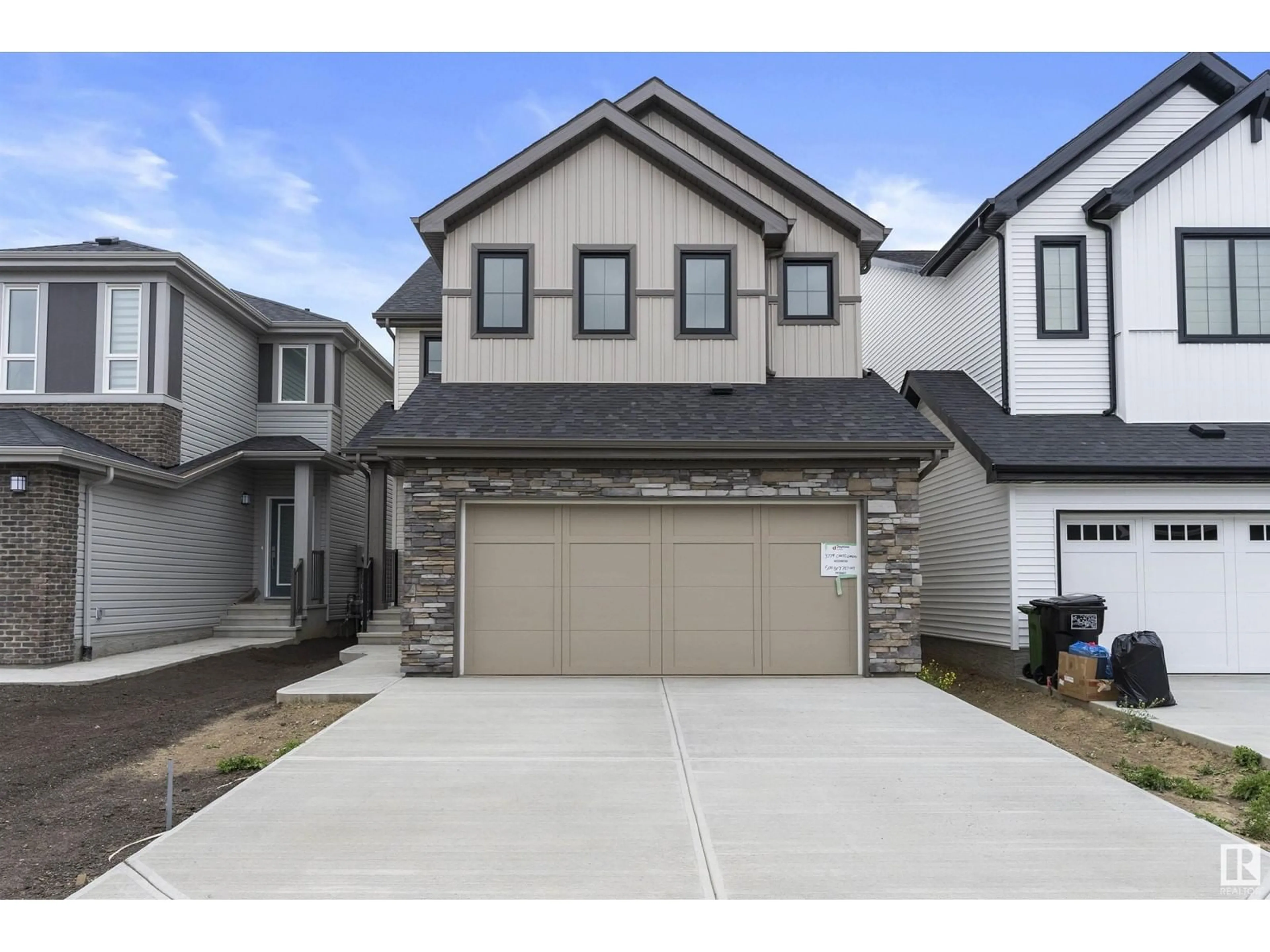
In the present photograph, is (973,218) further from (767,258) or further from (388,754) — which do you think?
(388,754)

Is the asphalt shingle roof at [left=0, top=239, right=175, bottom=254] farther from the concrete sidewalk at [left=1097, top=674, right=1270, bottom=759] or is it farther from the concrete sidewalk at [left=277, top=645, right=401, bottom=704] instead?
the concrete sidewalk at [left=1097, top=674, right=1270, bottom=759]

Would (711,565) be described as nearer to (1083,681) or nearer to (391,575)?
(1083,681)

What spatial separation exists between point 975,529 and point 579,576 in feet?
18.0

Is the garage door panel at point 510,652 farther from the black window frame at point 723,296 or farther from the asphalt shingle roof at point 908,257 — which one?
the asphalt shingle roof at point 908,257

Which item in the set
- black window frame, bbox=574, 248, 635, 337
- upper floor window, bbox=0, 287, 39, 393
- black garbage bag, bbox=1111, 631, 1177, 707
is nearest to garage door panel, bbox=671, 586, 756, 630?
black window frame, bbox=574, 248, 635, 337

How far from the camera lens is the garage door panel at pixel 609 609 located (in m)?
11.5

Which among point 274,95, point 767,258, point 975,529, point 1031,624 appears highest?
point 274,95

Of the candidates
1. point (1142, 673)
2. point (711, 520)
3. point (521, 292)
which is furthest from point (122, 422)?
point (1142, 673)

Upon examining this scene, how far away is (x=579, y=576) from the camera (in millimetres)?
11477

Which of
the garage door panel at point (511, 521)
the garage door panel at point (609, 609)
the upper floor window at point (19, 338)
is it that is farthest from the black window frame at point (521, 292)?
the upper floor window at point (19, 338)

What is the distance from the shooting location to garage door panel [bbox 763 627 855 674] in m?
11.5

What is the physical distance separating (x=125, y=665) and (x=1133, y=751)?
1179 centimetres

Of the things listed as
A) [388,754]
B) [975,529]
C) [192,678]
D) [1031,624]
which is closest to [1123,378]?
[975,529]

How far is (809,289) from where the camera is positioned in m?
13.7
